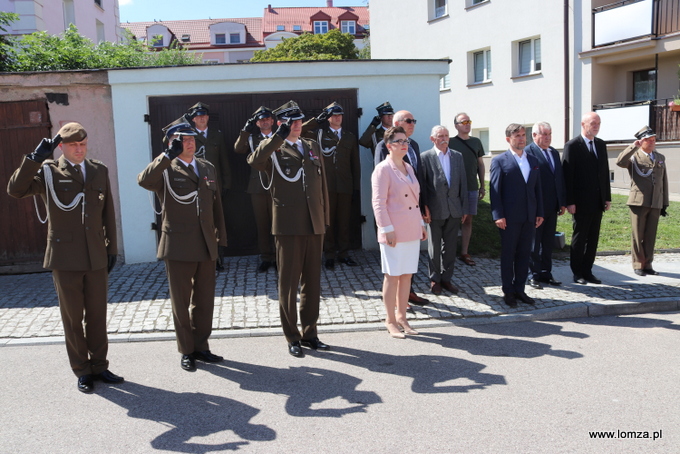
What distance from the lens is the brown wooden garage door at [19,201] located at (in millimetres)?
9258

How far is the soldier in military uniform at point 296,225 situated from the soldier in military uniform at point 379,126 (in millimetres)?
2962

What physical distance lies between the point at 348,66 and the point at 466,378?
601 cm

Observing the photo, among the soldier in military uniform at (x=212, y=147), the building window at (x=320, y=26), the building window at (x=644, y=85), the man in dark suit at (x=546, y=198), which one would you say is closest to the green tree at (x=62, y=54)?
the soldier in military uniform at (x=212, y=147)

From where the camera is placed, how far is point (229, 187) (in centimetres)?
904

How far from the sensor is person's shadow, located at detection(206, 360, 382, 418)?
4.52m

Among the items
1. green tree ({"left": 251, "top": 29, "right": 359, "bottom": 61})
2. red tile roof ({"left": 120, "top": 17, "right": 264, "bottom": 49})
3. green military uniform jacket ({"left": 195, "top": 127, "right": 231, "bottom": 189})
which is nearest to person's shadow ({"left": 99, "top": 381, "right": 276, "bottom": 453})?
green military uniform jacket ({"left": 195, "top": 127, "right": 231, "bottom": 189})

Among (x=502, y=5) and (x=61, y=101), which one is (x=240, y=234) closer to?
(x=61, y=101)

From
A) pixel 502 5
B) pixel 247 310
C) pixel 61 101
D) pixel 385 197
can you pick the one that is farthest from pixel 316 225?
pixel 502 5

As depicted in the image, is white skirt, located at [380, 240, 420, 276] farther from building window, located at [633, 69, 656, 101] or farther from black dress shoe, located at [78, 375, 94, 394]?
building window, located at [633, 69, 656, 101]

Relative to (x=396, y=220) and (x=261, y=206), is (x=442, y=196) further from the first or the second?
Answer: (x=261, y=206)

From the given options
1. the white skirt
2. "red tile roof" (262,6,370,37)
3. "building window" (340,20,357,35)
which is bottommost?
the white skirt

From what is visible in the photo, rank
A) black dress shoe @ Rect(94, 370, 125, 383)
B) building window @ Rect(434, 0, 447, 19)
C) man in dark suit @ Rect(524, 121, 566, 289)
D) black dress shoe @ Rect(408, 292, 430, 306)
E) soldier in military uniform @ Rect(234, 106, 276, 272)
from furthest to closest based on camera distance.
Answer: building window @ Rect(434, 0, 447, 19)
soldier in military uniform @ Rect(234, 106, 276, 272)
man in dark suit @ Rect(524, 121, 566, 289)
black dress shoe @ Rect(408, 292, 430, 306)
black dress shoe @ Rect(94, 370, 125, 383)

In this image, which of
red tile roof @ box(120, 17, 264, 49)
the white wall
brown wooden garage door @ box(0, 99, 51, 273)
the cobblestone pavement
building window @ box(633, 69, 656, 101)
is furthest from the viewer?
red tile roof @ box(120, 17, 264, 49)

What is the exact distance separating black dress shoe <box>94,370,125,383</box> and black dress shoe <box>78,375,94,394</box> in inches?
3.6
